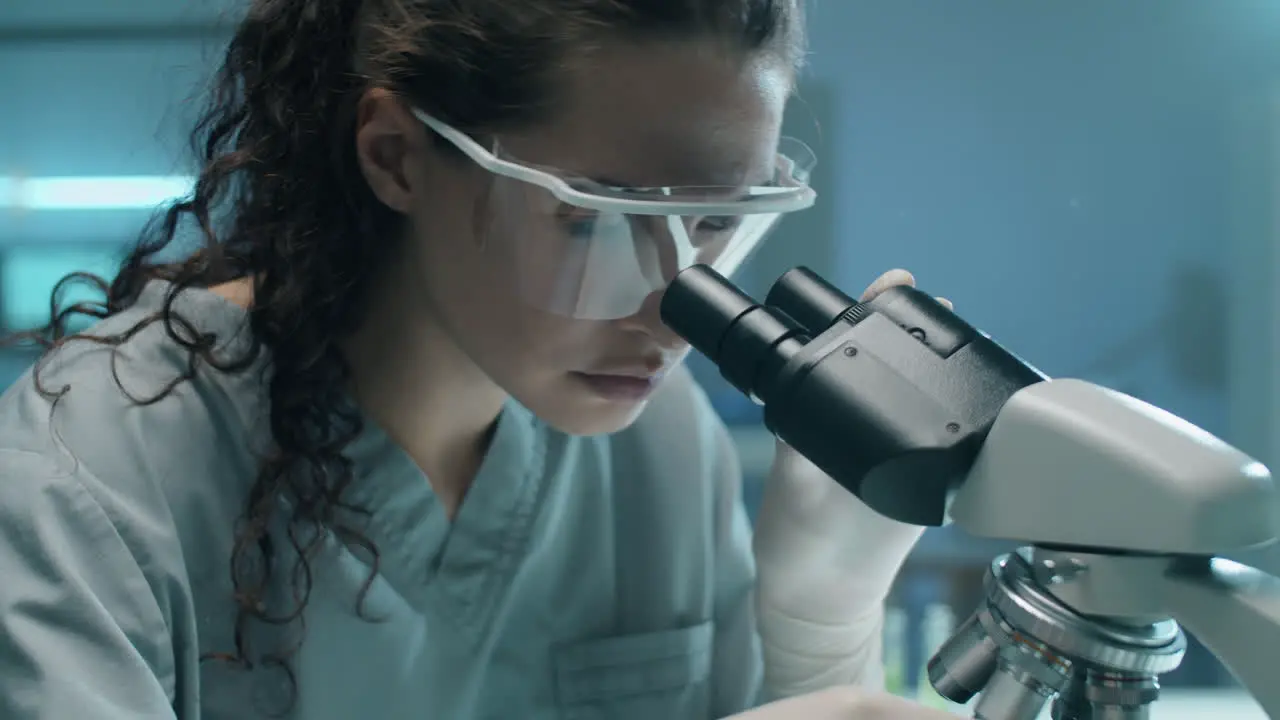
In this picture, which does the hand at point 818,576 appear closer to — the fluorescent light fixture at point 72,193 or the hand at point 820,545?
the hand at point 820,545

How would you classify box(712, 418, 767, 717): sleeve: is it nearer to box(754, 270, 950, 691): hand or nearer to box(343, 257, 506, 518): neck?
box(754, 270, 950, 691): hand

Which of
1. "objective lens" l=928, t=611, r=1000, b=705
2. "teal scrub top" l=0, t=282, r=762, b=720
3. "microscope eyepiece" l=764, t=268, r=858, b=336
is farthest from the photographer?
"teal scrub top" l=0, t=282, r=762, b=720

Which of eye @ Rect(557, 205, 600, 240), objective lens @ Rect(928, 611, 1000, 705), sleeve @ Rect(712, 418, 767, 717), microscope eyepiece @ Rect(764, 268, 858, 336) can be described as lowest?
sleeve @ Rect(712, 418, 767, 717)

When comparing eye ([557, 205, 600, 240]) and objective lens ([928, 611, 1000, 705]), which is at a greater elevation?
eye ([557, 205, 600, 240])

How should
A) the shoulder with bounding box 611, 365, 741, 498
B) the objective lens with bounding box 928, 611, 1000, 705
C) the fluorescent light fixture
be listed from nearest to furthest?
the objective lens with bounding box 928, 611, 1000, 705, the shoulder with bounding box 611, 365, 741, 498, the fluorescent light fixture

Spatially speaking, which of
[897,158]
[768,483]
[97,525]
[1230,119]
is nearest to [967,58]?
[897,158]

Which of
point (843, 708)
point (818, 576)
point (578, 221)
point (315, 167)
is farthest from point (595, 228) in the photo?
point (818, 576)

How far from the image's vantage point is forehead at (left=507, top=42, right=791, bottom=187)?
2.89ft

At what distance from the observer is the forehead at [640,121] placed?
34.7 inches

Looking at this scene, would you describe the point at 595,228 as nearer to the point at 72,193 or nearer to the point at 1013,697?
the point at 1013,697

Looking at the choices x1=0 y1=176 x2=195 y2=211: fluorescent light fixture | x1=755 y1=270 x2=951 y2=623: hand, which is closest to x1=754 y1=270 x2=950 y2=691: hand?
x1=755 y1=270 x2=951 y2=623: hand

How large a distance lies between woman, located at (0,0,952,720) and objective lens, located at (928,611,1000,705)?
0.44 ft

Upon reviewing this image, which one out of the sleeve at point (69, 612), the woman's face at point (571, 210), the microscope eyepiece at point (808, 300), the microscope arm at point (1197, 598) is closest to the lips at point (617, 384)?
the woman's face at point (571, 210)

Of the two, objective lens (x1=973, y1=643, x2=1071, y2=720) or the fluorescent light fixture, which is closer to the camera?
objective lens (x1=973, y1=643, x2=1071, y2=720)
